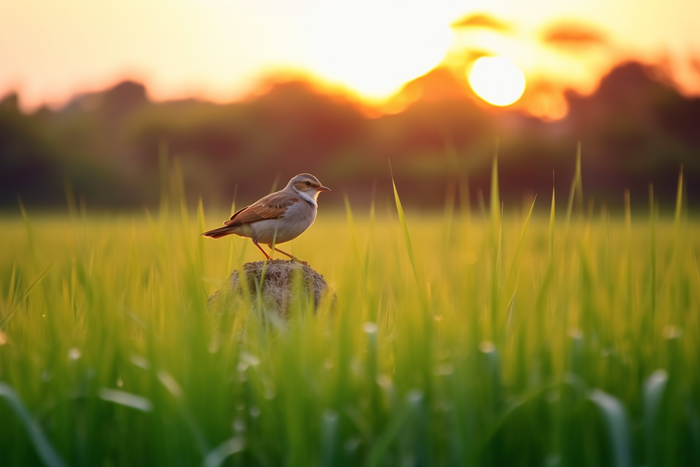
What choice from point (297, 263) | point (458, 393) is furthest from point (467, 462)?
point (297, 263)

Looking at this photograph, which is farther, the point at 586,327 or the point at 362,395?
the point at 586,327

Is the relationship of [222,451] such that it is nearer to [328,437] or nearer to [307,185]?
[328,437]

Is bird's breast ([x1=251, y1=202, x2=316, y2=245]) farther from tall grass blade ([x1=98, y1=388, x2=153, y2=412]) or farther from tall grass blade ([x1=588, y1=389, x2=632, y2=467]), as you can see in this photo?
tall grass blade ([x1=588, y1=389, x2=632, y2=467])

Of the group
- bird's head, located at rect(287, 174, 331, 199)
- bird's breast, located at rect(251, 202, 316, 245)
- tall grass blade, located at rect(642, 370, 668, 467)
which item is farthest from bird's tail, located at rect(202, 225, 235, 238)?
tall grass blade, located at rect(642, 370, 668, 467)

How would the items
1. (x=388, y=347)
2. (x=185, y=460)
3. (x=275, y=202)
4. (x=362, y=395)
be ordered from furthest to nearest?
(x=275, y=202) → (x=388, y=347) → (x=362, y=395) → (x=185, y=460)

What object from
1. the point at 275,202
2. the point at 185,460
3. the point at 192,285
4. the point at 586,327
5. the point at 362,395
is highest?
the point at 275,202

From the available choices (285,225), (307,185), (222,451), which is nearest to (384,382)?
(222,451)

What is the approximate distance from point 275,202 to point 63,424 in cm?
371

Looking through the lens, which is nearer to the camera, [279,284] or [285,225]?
[279,284]

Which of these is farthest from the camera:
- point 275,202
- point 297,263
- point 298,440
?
point 275,202

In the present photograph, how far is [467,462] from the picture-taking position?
271 centimetres

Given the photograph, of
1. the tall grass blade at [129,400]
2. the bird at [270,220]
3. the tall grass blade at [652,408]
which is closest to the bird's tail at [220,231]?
the bird at [270,220]

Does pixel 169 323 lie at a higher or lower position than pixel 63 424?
higher

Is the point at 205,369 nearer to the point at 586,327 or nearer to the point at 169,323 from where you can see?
the point at 169,323
